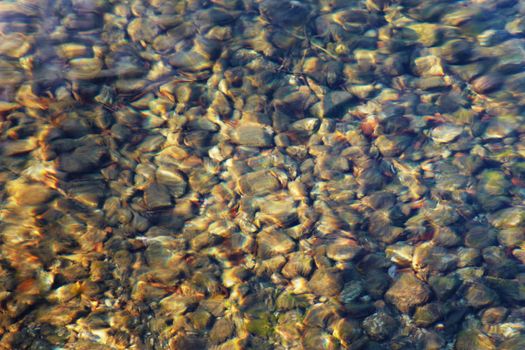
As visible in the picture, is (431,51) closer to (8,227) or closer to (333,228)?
(333,228)

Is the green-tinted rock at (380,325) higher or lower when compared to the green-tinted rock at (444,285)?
lower

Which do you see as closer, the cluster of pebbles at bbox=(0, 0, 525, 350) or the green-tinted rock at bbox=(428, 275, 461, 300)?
the cluster of pebbles at bbox=(0, 0, 525, 350)

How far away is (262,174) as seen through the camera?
14.0 feet

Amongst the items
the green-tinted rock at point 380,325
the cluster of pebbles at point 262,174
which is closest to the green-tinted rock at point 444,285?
the cluster of pebbles at point 262,174

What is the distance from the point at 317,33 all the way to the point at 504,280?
312 cm

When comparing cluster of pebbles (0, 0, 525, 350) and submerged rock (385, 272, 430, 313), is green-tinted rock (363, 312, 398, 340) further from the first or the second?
submerged rock (385, 272, 430, 313)

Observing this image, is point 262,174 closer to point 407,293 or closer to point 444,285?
point 407,293

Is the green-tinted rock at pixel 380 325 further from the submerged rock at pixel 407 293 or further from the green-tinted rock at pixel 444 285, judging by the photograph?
the green-tinted rock at pixel 444 285

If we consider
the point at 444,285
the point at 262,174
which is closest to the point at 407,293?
the point at 444,285

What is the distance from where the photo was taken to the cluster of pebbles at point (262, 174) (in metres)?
3.45

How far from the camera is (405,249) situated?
3.92 meters

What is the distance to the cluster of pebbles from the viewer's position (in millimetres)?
3453

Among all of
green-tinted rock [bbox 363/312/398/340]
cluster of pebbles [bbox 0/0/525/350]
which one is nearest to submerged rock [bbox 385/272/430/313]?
cluster of pebbles [bbox 0/0/525/350]

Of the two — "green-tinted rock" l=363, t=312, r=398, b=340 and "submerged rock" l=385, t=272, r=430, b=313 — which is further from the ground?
"submerged rock" l=385, t=272, r=430, b=313
